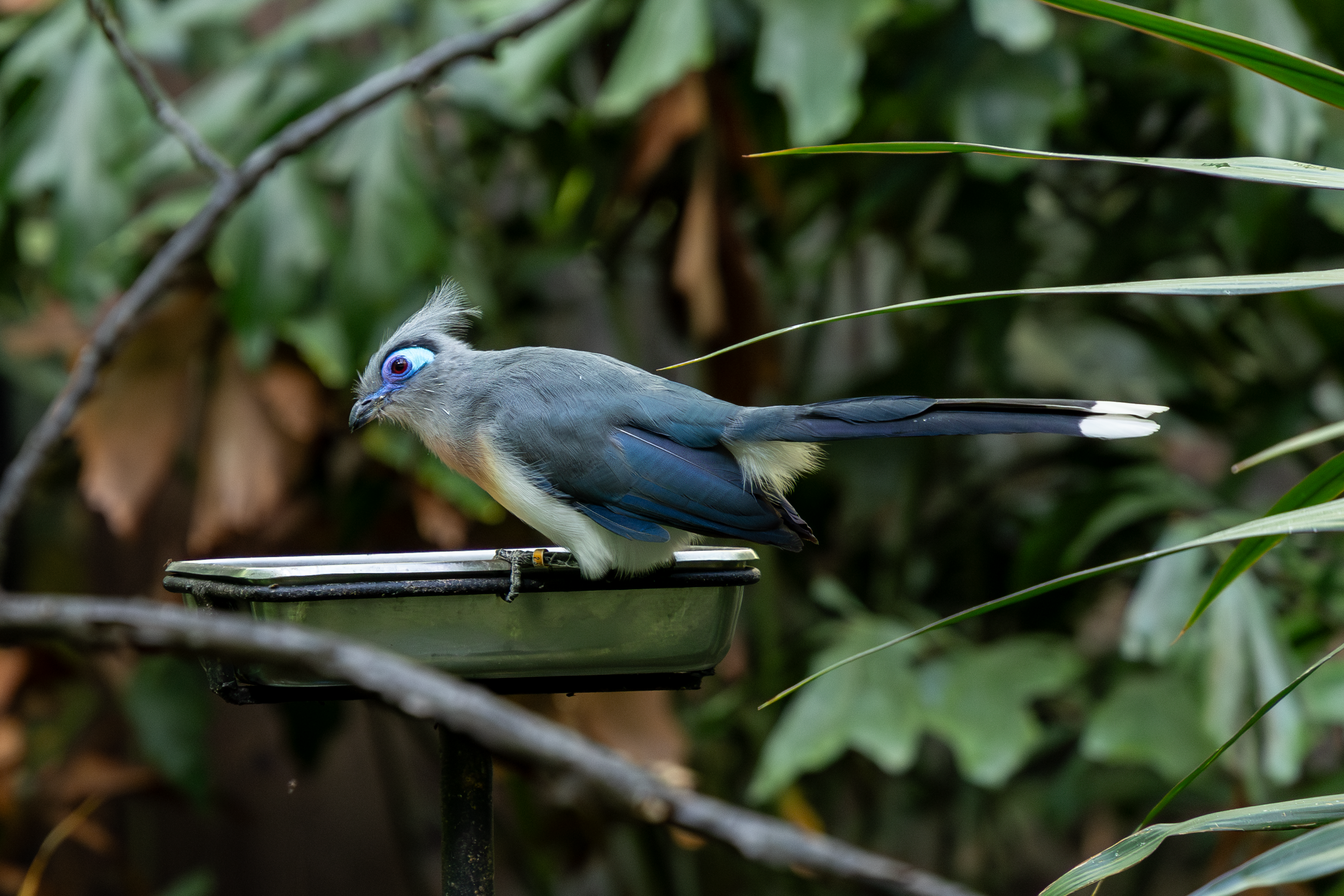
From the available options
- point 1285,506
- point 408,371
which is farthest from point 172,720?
point 1285,506

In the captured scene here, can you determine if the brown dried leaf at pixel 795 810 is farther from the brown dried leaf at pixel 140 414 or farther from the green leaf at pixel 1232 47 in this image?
the green leaf at pixel 1232 47

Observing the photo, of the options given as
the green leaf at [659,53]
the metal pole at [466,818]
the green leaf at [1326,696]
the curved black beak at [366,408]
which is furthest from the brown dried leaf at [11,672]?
the green leaf at [1326,696]

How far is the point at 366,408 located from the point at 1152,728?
4.62 ft

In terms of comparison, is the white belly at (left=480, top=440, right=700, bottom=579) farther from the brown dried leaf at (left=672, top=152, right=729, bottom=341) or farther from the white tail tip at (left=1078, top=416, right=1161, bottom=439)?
the brown dried leaf at (left=672, top=152, right=729, bottom=341)

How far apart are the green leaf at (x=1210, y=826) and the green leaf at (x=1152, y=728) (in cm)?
120

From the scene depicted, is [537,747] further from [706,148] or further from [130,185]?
[130,185]

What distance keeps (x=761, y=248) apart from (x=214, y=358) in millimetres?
1274

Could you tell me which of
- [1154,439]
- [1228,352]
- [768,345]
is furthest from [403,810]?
[1228,352]

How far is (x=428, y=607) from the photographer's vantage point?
2.59 ft

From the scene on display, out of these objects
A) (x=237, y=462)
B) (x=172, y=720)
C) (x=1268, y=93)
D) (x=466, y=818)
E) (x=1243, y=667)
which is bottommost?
(x=466, y=818)

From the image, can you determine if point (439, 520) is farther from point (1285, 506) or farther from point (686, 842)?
point (1285, 506)

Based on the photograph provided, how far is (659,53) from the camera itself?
2033 mm

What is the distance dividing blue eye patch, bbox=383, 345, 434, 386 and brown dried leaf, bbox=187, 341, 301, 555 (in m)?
0.96

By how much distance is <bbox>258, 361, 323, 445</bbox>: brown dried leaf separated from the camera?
2230 mm
